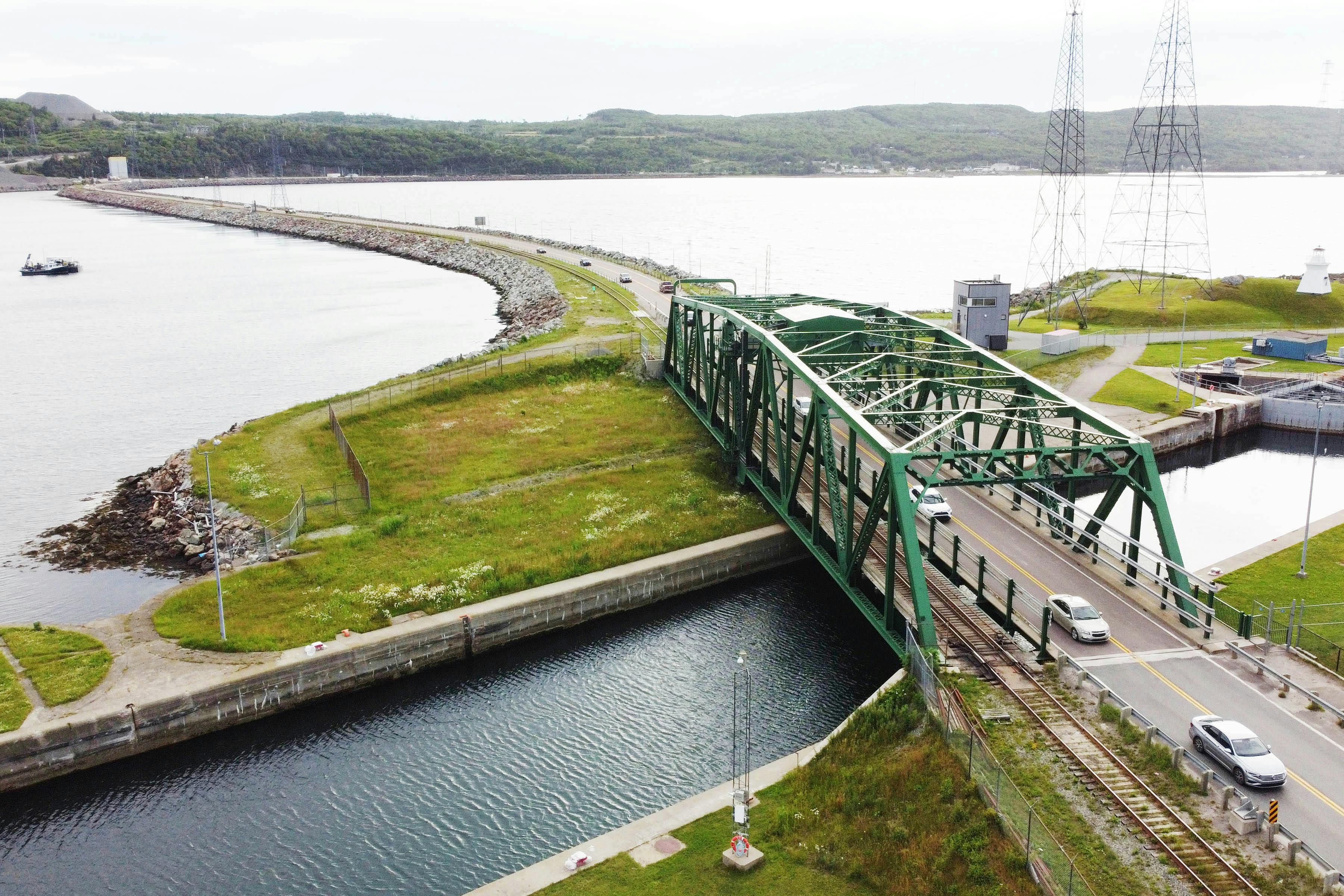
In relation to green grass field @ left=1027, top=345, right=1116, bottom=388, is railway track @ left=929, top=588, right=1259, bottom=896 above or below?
below

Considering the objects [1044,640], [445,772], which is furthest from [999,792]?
[445,772]

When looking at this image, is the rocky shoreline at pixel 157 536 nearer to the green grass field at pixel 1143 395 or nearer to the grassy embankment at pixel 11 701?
the grassy embankment at pixel 11 701

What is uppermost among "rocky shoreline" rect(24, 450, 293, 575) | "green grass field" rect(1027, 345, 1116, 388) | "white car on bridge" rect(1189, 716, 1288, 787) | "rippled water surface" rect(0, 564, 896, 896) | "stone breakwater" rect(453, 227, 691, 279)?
"stone breakwater" rect(453, 227, 691, 279)

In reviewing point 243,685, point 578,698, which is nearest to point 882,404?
point 578,698

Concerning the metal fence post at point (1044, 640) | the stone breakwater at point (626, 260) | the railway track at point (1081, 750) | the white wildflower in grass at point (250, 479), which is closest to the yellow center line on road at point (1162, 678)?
the metal fence post at point (1044, 640)

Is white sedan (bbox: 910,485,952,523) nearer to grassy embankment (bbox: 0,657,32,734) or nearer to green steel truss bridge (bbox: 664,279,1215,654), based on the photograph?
green steel truss bridge (bbox: 664,279,1215,654)

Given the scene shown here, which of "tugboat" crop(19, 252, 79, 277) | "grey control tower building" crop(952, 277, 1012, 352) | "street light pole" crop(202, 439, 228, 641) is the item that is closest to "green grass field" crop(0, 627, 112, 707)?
"street light pole" crop(202, 439, 228, 641)

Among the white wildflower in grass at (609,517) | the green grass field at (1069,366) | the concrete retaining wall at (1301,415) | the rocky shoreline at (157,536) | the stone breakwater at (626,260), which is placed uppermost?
the stone breakwater at (626,260)
